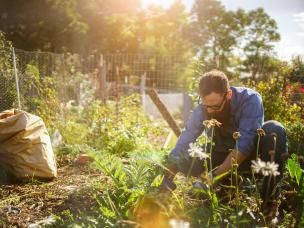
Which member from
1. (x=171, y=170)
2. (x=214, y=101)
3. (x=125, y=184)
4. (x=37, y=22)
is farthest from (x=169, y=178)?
(x=37, y=22)

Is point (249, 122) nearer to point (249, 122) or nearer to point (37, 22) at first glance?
point (249, 122)

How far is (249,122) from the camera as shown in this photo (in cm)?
302

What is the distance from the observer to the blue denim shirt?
2945 millimetres

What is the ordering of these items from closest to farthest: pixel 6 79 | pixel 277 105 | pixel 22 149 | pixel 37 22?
pixel 22 149 → pixel 6 79 → pixel 277 105 → pixel 37 22

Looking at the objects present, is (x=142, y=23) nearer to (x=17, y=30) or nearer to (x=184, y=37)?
(x=184, y=37)

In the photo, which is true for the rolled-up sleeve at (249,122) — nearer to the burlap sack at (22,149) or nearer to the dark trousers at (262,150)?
the dark trousers at (262,150)

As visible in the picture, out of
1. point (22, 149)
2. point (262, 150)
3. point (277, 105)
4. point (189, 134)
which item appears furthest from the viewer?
point (277, 105)

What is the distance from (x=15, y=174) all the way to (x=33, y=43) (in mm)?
15793

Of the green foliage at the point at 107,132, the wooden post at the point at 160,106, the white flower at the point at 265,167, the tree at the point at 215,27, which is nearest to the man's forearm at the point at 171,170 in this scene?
the white flower at the point at 265,167

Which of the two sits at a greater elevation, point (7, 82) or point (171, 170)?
point (7, 82)

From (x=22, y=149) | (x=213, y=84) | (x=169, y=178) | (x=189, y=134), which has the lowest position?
(x=22, y=149)

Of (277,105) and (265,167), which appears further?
(277,105)

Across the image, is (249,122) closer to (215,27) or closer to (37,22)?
(37,22)

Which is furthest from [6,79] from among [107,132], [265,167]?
[265,167]
